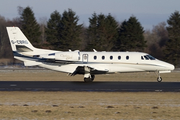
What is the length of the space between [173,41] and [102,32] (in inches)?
480

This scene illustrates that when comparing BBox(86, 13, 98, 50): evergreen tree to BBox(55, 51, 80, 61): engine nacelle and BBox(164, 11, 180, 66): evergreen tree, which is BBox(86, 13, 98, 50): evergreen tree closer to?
BBox(164, 11, 180, 66): evergreen tree

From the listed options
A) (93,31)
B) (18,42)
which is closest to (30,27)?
(93,31)

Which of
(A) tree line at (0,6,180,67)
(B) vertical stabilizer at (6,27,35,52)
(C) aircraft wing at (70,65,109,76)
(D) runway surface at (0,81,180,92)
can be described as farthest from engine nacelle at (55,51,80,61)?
(A) tree line at (0,6,180,67)

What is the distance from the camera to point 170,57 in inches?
2178

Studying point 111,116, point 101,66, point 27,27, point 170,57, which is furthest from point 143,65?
point 27,27

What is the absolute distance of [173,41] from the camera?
185ft

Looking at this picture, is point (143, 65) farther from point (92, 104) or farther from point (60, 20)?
point (60, 20)

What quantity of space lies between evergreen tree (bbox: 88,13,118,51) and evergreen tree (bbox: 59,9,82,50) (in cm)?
249

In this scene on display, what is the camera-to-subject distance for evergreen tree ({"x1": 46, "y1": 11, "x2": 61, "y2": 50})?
60.1 m

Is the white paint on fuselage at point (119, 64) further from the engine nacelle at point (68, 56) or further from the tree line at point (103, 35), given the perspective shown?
the tree line at point (103, 35)

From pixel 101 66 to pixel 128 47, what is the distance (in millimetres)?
30825

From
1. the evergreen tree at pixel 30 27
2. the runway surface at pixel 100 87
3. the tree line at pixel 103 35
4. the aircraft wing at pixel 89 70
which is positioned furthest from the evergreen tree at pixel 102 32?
the runway surface at pixel 100 87

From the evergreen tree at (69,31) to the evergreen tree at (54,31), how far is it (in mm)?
816

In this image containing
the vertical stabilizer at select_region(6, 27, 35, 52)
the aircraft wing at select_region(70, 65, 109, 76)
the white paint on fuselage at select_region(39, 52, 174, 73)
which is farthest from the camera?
the vertical stabilizer at select_region(6, 27, 35, 52)
